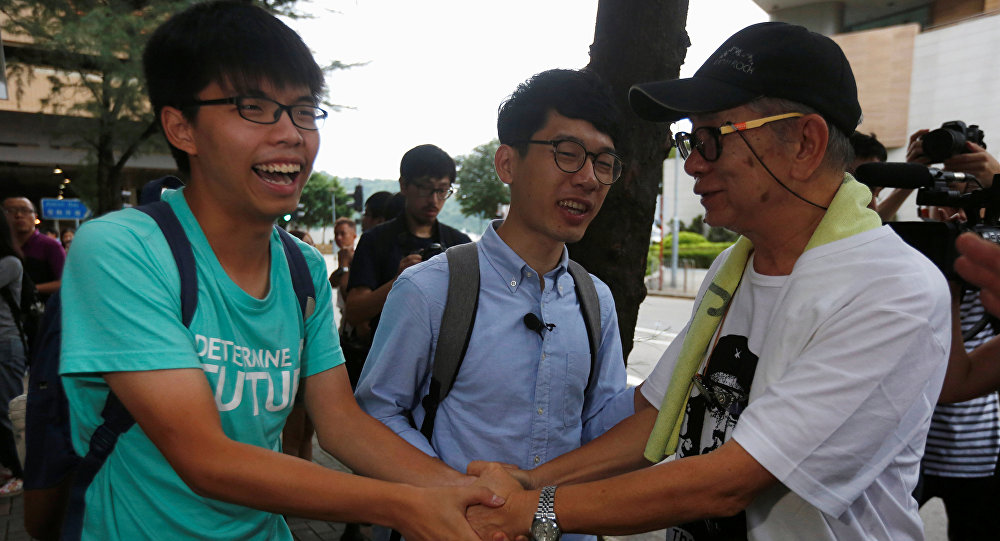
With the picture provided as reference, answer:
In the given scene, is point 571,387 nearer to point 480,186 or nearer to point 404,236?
point 404,236

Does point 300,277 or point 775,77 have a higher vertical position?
point 775,77

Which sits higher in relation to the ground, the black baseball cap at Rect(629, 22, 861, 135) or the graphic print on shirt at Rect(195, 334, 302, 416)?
the black baseball cap at Rect(629, 22, 861, 135)

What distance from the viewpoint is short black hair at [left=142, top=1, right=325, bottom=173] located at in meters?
1.59

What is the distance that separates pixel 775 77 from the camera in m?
1.65

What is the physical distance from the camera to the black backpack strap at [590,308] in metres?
2.26

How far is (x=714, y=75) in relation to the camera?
178 cm

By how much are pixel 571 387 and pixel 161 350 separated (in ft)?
4.14

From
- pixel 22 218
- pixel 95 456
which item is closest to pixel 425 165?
pixel 95 456

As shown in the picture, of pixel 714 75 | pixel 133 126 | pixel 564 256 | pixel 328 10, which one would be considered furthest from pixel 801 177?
pixel 133 126

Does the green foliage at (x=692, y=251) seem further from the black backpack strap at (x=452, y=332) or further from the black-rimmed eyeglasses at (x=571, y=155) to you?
the black backpack strap at (x=452, y=332)

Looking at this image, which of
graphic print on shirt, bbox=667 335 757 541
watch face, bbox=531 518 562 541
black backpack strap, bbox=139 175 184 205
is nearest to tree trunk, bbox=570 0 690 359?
graphic print on shirt, bbox=667 335 757 541

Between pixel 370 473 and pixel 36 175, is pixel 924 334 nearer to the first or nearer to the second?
pixel 370 473

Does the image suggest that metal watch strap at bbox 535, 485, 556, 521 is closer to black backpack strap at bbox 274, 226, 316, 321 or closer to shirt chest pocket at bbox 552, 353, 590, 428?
shirt chest pocket at bbox 552, 353, 590, 428

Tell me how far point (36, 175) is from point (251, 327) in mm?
38960
